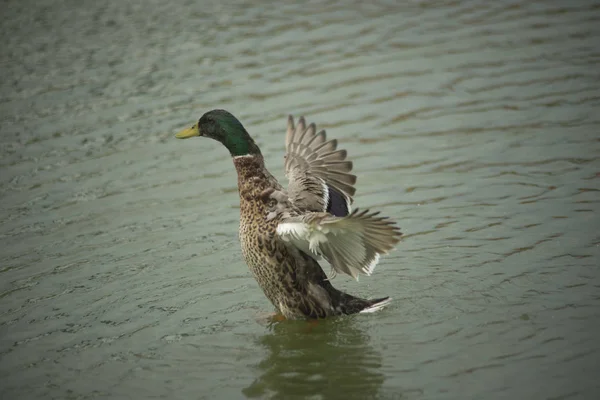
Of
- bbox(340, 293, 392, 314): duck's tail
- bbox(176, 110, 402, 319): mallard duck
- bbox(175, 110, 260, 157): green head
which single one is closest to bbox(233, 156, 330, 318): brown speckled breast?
bbox(176, 110, 402, 319): mallard duck

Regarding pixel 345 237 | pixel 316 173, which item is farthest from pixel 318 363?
pixel 316 173

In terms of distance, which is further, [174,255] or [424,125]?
[424,125]

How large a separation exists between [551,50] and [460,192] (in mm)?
3892

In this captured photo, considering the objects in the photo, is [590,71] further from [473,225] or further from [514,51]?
[473,225]

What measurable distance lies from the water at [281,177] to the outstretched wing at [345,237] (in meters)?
0.59

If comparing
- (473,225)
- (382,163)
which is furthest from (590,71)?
(473,225)

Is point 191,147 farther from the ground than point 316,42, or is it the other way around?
point 316,42

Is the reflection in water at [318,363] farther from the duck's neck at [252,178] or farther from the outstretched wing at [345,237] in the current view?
→ the duck's neck at [252,178]

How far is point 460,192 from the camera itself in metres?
7.57

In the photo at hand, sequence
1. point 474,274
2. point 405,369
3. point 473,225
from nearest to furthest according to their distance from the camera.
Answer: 1. point 405,369
2. point 474,274
3. point 473,225

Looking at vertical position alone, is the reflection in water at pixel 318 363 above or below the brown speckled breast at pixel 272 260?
below

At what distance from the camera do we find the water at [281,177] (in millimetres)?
5152

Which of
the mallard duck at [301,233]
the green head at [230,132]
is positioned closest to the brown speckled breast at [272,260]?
the mallard duck at [301,233]

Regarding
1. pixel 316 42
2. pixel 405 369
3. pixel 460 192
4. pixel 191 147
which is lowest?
pixel 405 369
